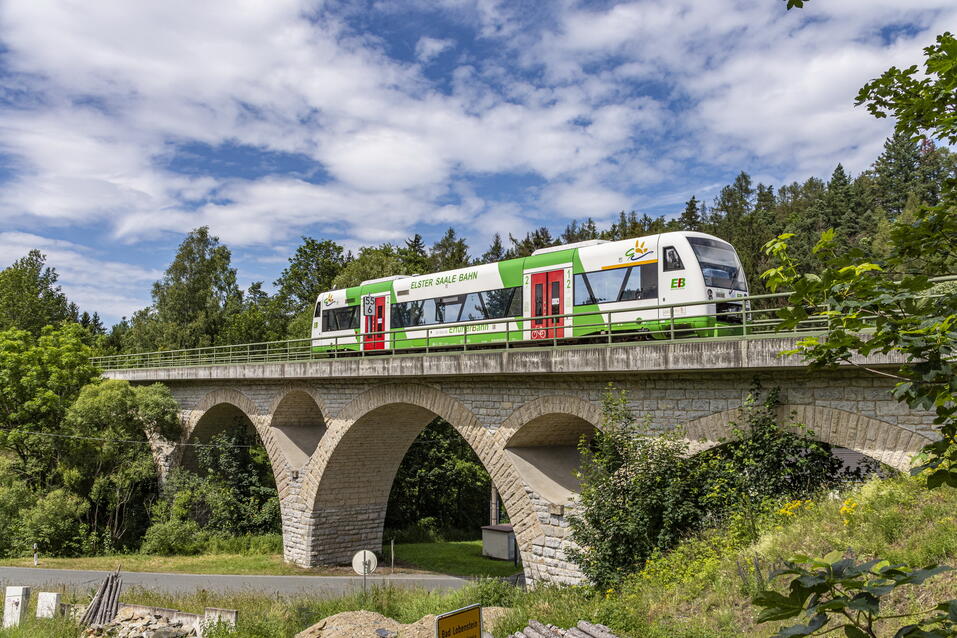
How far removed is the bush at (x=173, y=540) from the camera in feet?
91.2

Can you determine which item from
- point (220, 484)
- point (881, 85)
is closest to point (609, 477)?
point (881, 85)

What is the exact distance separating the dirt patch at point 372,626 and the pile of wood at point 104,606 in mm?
5557

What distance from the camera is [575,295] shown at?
17422 mm

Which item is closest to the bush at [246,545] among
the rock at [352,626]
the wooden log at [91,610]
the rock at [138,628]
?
the wooden log at [91,610]

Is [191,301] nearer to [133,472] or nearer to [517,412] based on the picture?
[133,472]

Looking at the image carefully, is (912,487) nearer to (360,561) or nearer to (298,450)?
(360,561)

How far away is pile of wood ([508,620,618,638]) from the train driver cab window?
8.14 m

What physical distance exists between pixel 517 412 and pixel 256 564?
1428 centimetres

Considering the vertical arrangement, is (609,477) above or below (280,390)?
below

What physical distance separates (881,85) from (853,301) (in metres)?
1.75

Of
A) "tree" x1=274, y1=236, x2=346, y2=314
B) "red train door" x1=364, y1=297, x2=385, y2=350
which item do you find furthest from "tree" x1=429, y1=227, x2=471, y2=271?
"red train door" x1=364, y1=297, x2=385, y2=350

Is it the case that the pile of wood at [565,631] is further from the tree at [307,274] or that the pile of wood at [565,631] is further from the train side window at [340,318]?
the tree at [307,274]

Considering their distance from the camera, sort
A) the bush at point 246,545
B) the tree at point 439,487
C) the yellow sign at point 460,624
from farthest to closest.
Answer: the tree at point 439,487, the bush at point 246,545, the yellow sign at point 460,624

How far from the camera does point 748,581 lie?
30.9ft
